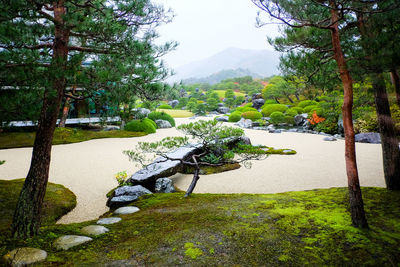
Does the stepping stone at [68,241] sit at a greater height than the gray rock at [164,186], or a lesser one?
greater

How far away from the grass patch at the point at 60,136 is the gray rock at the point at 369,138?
10.1 m

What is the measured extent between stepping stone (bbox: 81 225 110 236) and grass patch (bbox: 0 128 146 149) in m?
6.20

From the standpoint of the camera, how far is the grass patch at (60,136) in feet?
30.3

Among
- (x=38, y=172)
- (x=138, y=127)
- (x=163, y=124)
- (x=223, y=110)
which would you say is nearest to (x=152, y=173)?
(x=38, y=172)

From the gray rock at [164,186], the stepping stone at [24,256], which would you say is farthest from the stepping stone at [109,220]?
the gray rock at [164,186]

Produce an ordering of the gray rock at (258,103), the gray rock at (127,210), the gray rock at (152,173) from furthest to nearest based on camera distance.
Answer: the gray rock at (258,103), the gray rock at (152,173), the gray rock at (127,210)

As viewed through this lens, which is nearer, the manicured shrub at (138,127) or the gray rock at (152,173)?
the gray rock at (152,173)

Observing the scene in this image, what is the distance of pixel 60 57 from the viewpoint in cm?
213

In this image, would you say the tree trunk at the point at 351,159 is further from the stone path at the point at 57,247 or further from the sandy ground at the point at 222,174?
the stone path at the point at 57,247

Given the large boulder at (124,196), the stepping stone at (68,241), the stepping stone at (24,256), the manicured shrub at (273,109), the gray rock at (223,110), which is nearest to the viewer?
the stepping stone at (24,256)

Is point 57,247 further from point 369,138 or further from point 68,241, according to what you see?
point 369,138

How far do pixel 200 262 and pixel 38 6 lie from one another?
280cm

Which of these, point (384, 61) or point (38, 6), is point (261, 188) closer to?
point (384, 61)

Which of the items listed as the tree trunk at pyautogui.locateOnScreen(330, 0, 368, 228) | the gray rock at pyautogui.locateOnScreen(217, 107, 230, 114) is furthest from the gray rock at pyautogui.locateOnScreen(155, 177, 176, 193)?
the gray rock at pyautogui.locateOnScreen(217, 107, 230, 114)
